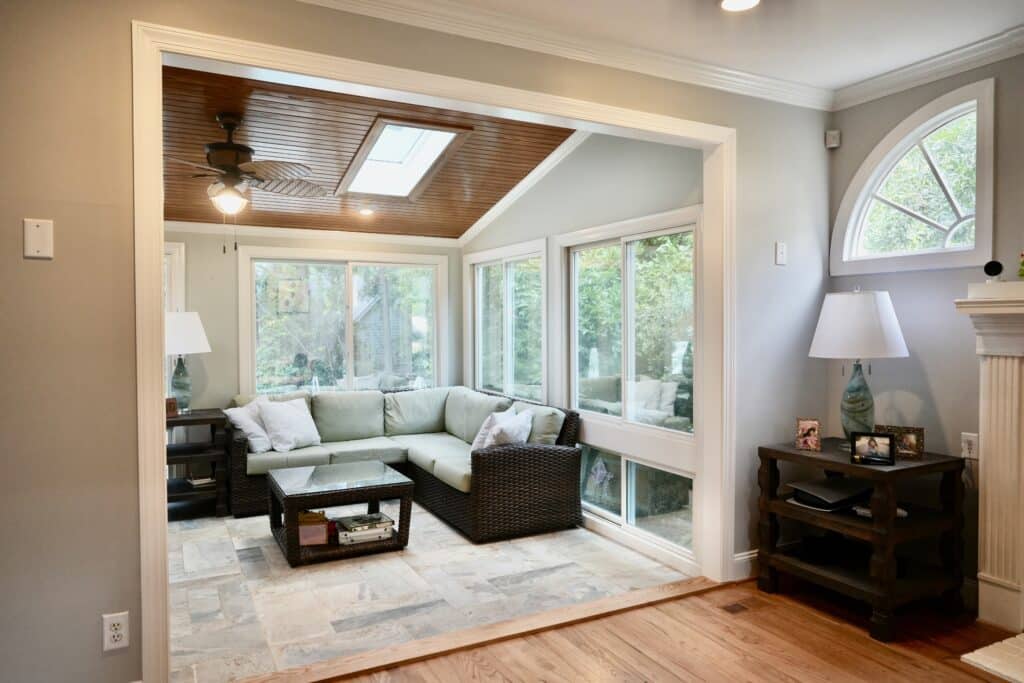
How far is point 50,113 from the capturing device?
2.07 meters

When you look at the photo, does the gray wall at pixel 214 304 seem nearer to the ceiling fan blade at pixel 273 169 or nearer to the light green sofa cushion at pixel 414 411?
the light green sofa cushion at pixel 414 411

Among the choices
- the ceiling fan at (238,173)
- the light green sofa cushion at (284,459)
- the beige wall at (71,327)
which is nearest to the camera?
the beige wall at (71,327)

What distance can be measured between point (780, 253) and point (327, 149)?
112 inches

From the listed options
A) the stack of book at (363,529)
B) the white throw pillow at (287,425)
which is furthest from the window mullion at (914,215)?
the white throw pillow at (287,425)

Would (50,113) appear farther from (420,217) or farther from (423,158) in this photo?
(420,217)

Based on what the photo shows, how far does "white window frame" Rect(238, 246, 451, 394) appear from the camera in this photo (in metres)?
5.66

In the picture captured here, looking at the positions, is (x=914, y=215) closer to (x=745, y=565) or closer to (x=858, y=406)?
Result: (x=858, y=406)

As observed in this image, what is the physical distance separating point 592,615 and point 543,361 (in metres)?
2.22

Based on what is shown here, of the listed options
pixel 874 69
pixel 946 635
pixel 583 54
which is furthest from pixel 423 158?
pixel 946 635

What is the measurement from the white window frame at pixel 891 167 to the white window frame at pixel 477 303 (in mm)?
2001

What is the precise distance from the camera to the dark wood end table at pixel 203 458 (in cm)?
479

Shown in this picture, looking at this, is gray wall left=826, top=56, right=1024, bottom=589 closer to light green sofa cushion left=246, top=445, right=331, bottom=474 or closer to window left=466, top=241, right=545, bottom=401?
window left=466, top=241, right=545, bottom=401

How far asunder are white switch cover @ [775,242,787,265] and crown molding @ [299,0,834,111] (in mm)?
753

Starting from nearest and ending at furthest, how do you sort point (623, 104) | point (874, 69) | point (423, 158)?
point (623, 104)
point (874, 69)
point (423, 158)
